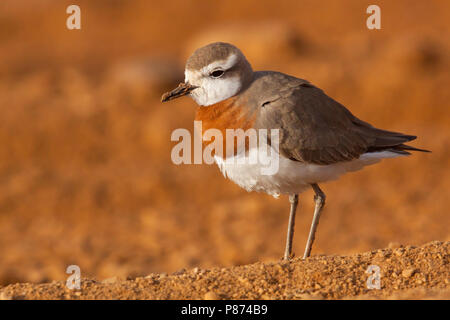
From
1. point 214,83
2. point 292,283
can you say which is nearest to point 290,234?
point 292,283

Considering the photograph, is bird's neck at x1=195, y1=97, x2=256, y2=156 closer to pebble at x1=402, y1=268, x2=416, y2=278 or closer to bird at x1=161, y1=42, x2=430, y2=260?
bird at x1=161, y1=42, x2=430, y2=260

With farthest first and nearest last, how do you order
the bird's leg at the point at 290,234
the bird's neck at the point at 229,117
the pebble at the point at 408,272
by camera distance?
the bird's leg at the point at 290,234 → the bird's neck at the point at 229,117 → the pebble at the point at 408,272

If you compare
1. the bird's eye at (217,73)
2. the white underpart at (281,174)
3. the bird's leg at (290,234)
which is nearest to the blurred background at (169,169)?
the bird's leg at (290,234)

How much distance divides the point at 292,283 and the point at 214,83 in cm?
219

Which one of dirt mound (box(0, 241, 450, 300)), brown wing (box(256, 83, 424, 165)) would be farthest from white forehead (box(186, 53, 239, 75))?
dirt mound (box(0, 241, 450, 300))

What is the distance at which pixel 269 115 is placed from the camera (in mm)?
6762

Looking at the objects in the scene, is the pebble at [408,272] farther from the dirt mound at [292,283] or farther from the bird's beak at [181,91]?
the bird's beak at [181,91]

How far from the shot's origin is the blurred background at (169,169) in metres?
11.8

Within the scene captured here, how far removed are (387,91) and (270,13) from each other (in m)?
14.7

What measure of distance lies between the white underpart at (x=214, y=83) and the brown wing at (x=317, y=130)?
40 centimetres

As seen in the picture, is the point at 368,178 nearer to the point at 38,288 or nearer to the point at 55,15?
the point at 38,288

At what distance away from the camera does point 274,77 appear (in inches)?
281
